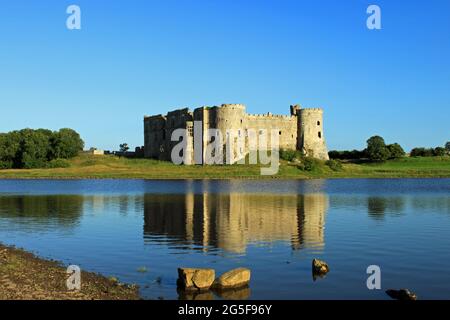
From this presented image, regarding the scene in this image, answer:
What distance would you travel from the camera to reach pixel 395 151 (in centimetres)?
10212

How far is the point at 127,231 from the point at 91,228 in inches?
84.1

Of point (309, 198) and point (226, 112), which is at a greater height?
point (226, 112)

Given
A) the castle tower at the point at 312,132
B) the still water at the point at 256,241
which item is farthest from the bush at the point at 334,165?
the still water at the point at 256,241

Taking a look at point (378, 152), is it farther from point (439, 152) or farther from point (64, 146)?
point (64, 146)

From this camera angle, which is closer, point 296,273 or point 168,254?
point 296,273

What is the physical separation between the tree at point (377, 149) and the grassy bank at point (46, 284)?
3515 inches

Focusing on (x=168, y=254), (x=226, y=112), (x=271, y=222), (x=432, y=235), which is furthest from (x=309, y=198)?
(x=226, y=112)

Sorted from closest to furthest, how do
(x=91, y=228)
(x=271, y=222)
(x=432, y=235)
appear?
(x=432, y=235) → (x=91, y=228) → (x=271, y=222)

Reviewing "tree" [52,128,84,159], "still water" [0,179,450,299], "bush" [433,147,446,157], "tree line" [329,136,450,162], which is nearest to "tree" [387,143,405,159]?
"tree line" [329,136,450,162]

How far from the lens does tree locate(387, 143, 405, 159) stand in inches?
4016
